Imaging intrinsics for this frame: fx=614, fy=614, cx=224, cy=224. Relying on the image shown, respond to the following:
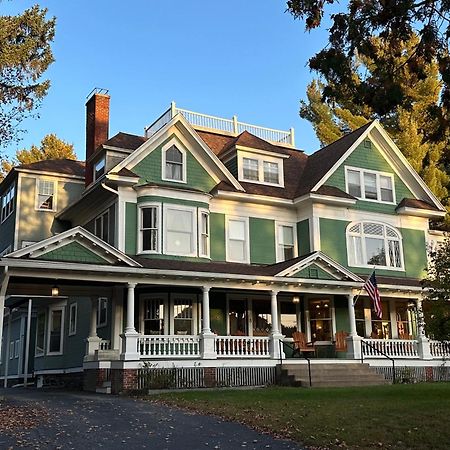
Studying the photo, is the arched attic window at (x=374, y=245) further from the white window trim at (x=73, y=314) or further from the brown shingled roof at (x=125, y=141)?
the white window trim at (x=73, y=314)

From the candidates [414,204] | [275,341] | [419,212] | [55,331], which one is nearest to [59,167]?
[55,331]

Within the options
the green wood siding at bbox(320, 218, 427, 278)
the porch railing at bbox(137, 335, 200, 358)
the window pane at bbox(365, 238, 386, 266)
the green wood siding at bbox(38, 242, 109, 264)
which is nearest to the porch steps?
the porch railing at bbox(137, 335, 200, 358)

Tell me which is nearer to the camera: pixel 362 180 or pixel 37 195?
pixel 362 180

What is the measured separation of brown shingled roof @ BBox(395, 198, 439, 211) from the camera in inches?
1006

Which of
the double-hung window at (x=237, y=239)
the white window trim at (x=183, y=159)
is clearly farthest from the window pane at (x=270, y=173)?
the white window trim at (x=183, y=159)

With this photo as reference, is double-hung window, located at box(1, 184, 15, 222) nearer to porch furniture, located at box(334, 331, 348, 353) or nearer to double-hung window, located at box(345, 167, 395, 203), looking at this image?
double-hung window, located at box(345, 167, 395, 203)

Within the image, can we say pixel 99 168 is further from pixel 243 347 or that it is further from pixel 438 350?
pixel 438 350

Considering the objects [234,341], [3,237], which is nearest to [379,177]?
[234,341]

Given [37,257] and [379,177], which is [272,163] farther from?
[37,257]

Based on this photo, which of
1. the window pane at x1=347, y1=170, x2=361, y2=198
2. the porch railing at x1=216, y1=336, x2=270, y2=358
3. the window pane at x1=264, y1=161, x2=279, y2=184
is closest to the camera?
the porch railing at x1=216, y1=336, x2=270, y2=358

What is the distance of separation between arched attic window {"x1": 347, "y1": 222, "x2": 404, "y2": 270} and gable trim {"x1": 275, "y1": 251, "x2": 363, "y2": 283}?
7.10 ft

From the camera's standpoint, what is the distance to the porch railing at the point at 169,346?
18.5 metres

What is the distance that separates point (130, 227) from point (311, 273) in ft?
21.2

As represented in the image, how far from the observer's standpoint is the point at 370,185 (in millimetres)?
25609
